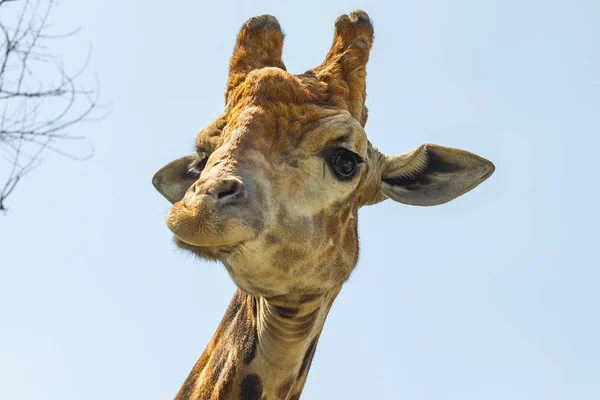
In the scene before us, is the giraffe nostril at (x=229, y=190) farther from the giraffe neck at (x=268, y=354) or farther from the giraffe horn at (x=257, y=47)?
the giraffe horn at (x=257, y=47)

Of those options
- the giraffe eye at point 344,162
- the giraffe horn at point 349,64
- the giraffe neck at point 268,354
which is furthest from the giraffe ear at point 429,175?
the giraffe neck at point 268,354

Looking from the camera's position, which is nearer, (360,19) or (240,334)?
(240,334)

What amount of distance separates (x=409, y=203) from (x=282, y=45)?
1.79 meters

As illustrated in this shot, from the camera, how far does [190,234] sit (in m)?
Answer: 6.27

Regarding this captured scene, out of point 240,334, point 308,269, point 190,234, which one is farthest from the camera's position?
point 240,334

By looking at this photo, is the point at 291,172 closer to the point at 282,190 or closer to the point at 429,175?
the point at 282,190

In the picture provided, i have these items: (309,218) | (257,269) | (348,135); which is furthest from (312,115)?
(257,269)

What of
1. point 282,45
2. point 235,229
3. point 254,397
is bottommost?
point 254,397

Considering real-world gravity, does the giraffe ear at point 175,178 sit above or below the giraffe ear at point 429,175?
below

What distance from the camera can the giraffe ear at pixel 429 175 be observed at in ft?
28.1

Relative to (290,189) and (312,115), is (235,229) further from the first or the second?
(312,115)

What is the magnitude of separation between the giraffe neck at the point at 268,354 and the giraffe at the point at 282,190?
11 millimetres

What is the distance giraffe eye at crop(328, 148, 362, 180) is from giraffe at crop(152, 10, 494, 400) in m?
0.01

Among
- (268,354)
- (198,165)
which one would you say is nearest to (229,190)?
(268,354)
